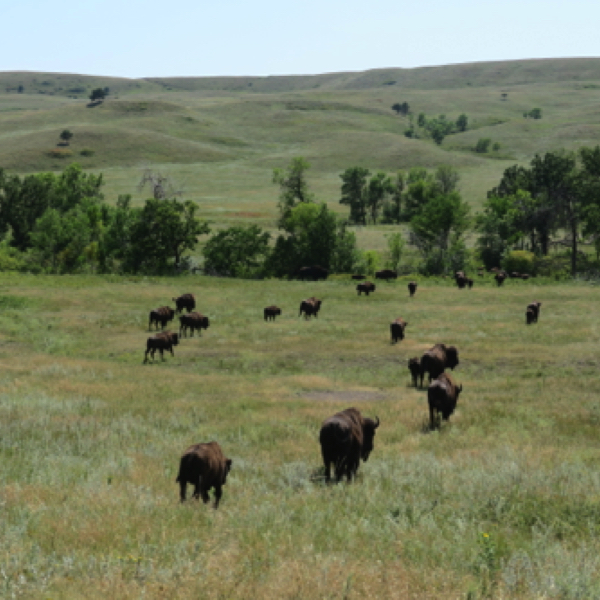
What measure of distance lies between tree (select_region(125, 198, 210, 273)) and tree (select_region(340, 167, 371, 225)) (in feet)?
171

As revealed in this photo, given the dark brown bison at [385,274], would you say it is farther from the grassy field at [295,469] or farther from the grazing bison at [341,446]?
the grazing bison at [341,446]

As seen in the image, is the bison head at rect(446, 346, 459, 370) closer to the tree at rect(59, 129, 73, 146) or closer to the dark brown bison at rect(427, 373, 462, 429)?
the dark brown bison at rect(427, 373, 462, 429)

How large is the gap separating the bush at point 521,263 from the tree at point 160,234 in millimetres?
33802

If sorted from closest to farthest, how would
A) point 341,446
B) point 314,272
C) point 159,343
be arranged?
point 341,446, point 159,343, point 314,272

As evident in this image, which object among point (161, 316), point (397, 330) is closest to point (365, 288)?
point (397, 330)

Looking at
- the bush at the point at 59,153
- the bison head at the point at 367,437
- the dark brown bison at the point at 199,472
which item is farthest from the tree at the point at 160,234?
the bush at the point at 59,153

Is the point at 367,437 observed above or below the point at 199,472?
below

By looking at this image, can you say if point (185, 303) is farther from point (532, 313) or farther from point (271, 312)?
point (532, 313)

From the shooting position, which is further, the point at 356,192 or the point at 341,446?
the point at 356,192

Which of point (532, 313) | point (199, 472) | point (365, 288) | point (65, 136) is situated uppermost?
point (65, 136)

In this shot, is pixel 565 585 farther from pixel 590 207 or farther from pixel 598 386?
pixel 590 207

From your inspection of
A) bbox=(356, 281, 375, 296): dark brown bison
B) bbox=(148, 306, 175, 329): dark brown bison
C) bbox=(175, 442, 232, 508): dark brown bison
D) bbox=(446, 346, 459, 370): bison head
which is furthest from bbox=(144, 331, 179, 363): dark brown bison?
bbox=(356, 281, 375, 296): dark brown bison

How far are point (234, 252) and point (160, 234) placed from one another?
26.6 ft

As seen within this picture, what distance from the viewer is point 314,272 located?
214 feet
